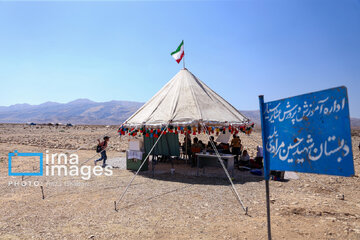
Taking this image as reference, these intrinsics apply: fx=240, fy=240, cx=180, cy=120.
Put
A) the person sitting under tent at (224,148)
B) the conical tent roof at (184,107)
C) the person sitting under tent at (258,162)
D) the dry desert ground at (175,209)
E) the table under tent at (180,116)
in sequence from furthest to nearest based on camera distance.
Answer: the person sitting under tent at (224,148)
the person sitting under tent at (258,162)
the conical tent roof at (184,107)
the table under tent at (180,116)
the dry desert ground at (175,209)

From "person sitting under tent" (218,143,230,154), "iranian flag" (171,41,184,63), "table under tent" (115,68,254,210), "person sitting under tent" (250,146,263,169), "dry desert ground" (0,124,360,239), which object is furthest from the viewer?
"iranian flag" (171,41,184,63)

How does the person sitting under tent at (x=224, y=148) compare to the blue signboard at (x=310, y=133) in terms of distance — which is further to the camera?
the person sitting under tent at (x=224, y=148)

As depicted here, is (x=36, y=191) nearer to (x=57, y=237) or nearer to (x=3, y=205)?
(x=3, y=205)

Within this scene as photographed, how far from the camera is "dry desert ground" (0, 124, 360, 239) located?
15.5 ft

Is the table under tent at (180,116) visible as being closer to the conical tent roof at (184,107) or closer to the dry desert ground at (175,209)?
the conical tent roof at (184,107)

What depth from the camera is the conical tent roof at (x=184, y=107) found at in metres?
9.64

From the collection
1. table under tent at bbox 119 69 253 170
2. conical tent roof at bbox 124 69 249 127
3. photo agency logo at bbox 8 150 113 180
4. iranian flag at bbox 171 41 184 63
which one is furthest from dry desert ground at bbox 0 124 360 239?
iranian flag at bbox 171 41 184 63

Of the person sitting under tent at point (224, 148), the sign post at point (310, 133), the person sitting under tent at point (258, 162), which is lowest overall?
the person sitting under tent at point (258, 162)

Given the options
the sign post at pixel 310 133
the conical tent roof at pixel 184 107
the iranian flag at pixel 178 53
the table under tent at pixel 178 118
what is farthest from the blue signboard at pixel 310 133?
the iranian flag at pixel 178 53

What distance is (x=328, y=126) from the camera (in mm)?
2729

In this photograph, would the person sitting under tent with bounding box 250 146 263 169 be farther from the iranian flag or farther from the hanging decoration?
the iranian flag

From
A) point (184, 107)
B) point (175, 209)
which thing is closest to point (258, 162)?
point (184, 107)

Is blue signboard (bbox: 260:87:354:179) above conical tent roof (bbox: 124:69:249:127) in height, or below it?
below

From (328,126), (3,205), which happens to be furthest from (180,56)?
(328,126)
